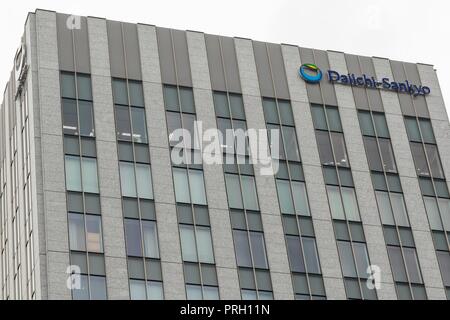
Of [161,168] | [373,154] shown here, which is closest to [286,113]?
[373,154]

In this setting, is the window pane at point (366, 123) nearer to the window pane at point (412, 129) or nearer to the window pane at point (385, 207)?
the window pane at point (412, 129)

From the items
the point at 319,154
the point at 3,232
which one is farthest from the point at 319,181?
the point at 3,232

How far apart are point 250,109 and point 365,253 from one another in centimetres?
1068

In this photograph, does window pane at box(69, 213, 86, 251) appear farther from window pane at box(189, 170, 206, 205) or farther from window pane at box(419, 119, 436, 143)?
window pane at box(419, 119, 436, 143)

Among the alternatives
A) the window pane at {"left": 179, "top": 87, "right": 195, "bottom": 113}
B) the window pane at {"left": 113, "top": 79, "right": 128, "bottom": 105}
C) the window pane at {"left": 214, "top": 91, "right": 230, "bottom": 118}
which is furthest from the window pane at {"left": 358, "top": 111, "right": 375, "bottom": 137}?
the window pane at {"left": 113, "top": 79, "right": 128, "bottom": 105}

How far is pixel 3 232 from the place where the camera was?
6875cm

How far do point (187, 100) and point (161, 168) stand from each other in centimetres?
545

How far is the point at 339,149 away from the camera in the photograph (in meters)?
67.9

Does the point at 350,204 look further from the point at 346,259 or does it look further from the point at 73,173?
the point at 73,173

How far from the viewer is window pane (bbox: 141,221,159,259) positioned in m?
59.6

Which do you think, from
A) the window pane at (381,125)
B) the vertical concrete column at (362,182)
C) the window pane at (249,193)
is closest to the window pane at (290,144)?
the window pane at (249,193)

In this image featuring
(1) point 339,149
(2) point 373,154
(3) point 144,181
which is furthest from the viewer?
(2) point 373,154
